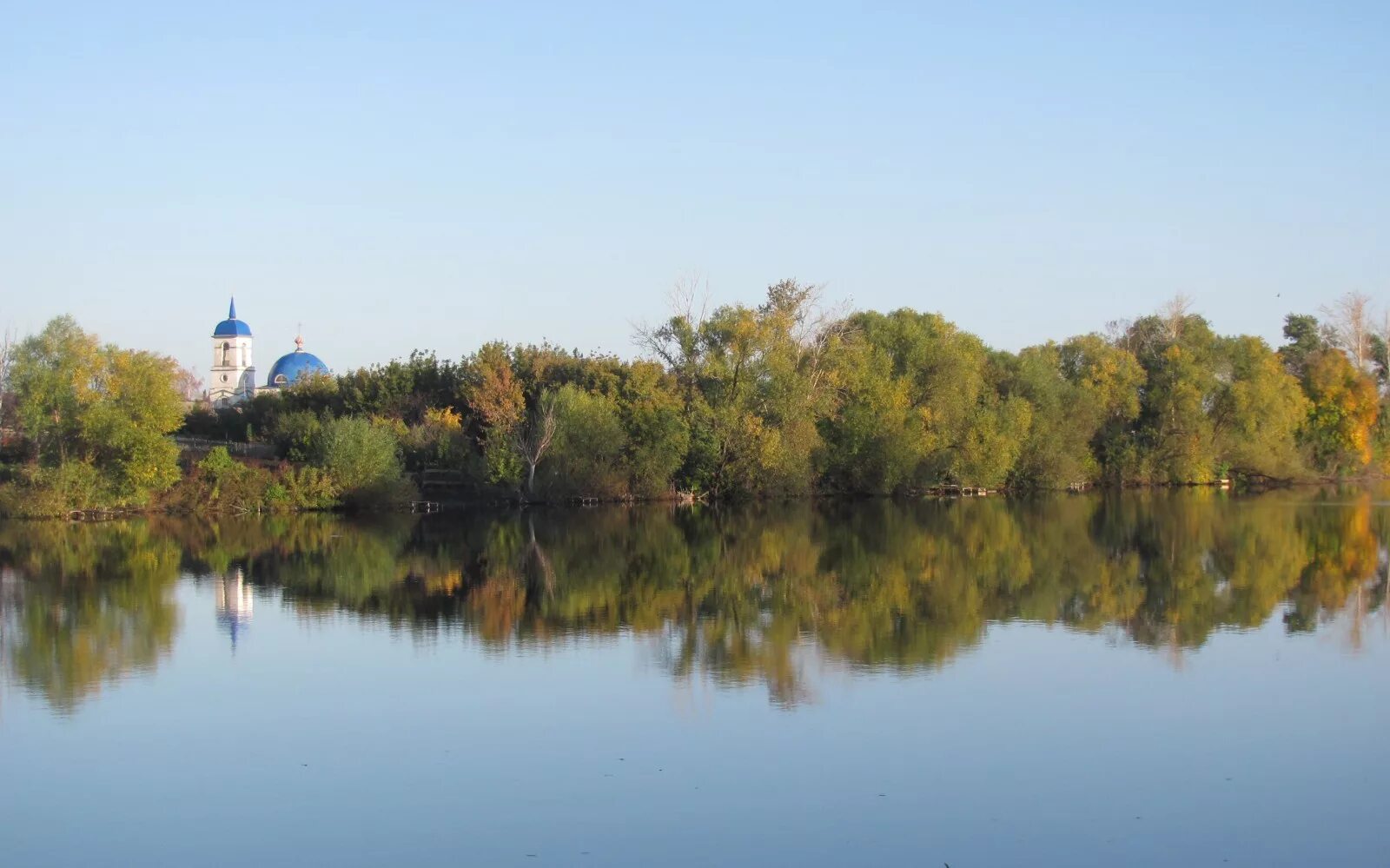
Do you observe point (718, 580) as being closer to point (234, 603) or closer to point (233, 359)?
point (234, 603)

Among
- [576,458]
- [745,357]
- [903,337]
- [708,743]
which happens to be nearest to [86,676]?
[708,743]

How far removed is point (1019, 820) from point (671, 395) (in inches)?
1429

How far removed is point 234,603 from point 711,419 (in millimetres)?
25828

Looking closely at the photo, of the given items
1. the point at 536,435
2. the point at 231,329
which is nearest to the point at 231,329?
the point at 231,329

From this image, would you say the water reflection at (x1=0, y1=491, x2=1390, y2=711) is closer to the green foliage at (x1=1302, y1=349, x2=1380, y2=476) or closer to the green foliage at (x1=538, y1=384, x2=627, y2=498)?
the green foliage at (x1=538, y1=384, x2=627, y2=498)

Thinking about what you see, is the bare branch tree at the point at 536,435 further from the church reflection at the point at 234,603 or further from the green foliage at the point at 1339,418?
the green foliage at the point at 1339,418

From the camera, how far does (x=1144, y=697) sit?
547 inches

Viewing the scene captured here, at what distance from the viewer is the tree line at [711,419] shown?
123 ft

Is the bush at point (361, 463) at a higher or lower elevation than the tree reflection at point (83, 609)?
higher

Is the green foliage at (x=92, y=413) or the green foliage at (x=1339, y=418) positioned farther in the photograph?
the green foliage at (x=1339, y=418)

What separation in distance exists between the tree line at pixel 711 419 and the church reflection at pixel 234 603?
1478cm

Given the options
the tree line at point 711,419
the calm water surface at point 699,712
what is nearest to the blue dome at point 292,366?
the tree line at point 711,419

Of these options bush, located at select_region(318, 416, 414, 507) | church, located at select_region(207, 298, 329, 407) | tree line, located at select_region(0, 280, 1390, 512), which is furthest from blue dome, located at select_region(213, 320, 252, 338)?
bush, located at select_region(318, 416, 414, 507)

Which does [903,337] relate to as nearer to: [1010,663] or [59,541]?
[59,541]
